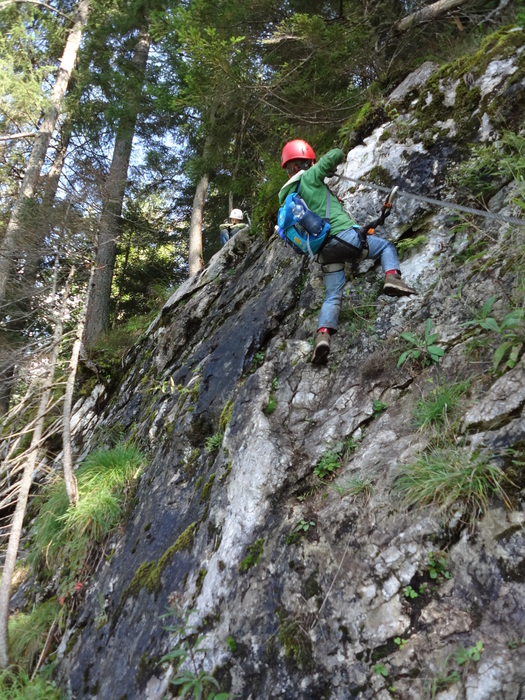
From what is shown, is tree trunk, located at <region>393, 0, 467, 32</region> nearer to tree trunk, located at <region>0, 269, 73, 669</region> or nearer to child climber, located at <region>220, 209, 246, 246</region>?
child climber, located at <region>220, 209, 246, 246</region>

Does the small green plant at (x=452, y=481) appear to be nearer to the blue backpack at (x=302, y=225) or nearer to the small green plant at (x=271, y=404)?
the small green plant at (x=271, y=404)

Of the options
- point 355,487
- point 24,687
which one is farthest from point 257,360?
point 24,687

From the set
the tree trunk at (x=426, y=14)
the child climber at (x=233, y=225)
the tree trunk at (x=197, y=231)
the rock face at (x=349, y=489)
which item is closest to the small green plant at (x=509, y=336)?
the rock face at (x=349, y=489)

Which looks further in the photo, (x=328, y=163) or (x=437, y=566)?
(x=328, y=163)

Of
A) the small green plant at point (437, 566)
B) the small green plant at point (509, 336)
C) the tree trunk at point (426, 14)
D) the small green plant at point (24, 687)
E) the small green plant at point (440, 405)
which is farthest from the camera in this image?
the tree trunk at point (426, 14)

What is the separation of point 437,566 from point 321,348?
6.97 ft

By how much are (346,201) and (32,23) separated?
45.3ft

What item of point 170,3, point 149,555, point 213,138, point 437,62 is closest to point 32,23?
point 170,3

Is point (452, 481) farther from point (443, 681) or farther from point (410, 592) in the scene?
point (443, 681)

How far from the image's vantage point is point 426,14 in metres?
6.16

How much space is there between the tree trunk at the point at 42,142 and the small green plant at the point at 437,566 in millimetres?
7646

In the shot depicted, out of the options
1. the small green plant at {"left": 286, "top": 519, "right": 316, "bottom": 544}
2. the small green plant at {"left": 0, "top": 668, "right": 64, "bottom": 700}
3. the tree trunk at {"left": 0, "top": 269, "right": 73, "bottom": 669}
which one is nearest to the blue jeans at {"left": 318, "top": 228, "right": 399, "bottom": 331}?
the small green plant at {"left": 286, "top": 519, "right": 316, "bottom": 544}

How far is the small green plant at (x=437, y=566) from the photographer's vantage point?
2.25 m

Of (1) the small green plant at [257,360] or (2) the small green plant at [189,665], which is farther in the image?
(1) the small green plant at [257,360]
